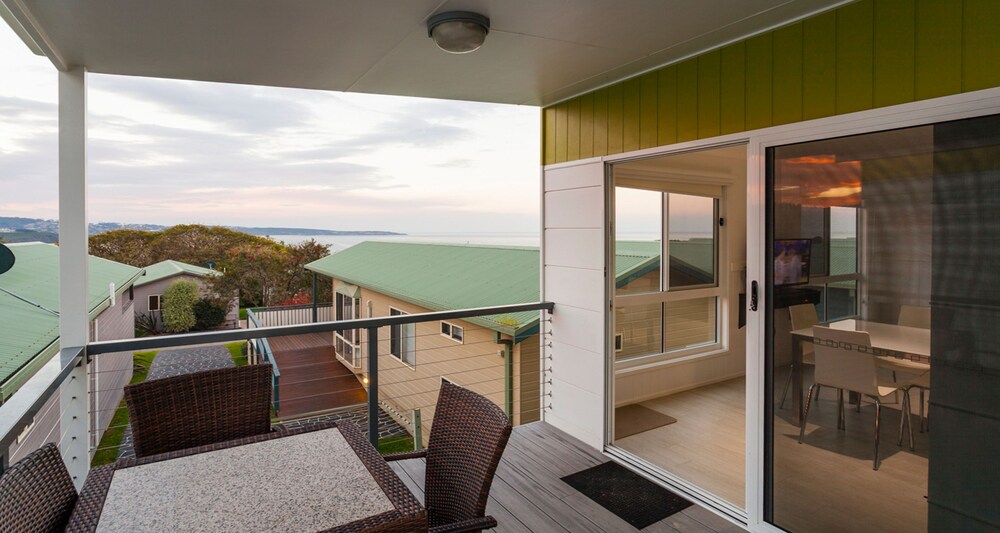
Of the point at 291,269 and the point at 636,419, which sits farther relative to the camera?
the point at 291,269

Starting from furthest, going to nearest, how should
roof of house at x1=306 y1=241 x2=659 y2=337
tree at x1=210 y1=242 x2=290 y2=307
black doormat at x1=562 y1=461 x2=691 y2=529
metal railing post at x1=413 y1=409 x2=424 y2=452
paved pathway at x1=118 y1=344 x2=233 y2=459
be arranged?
tree at x1=210 y1=242 x2=290 y2=307, metal railing post at x1=413 y1=409 x2=424 y2=452, roof of house at x1=306 y1=241 x2=659 y2=337, paved pathway at x1=118 y1=344 x2=233 y2=459, black doormat at x1=562 y1=461 x2=691 y2=529

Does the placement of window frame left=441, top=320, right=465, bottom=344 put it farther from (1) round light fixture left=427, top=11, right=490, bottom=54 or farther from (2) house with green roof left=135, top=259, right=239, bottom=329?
(1) round light fixture left=427, top=11, right=490, bottom=54

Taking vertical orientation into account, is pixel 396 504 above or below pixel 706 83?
below

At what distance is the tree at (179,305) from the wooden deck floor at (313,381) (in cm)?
160

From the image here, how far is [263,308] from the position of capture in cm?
820

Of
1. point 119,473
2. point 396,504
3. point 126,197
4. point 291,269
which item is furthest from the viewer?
point 126,197

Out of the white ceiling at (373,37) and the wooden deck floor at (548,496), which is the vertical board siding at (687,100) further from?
the wooden deck floor at (548,496)


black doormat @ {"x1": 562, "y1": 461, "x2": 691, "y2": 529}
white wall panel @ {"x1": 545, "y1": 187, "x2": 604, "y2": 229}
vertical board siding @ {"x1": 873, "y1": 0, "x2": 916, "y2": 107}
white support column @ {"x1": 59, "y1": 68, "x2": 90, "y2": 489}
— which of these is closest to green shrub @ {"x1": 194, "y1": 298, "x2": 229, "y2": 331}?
white support column @ {"x1": 59, "y1": 68, "x2": 90, "y2": 489}

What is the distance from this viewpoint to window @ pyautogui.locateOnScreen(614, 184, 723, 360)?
4.41 metres

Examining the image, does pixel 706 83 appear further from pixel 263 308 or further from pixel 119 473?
pixel 263 308

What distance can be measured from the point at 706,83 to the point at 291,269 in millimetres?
9060

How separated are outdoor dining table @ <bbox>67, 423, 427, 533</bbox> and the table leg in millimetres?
1900

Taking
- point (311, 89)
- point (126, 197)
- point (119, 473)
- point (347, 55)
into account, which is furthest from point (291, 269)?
point (119, 473)

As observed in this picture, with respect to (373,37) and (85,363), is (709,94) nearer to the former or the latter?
(373,37)
